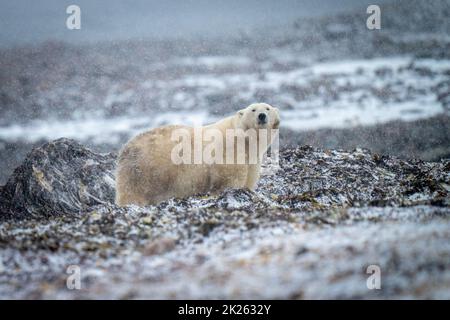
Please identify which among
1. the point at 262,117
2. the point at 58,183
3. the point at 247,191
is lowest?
the point at 247,191

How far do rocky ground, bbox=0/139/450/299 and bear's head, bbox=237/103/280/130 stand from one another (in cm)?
130

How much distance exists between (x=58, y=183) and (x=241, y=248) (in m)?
5.37

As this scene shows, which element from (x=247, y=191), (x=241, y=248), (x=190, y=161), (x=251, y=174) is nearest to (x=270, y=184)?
(x=251, y=174)

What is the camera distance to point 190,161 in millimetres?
9648

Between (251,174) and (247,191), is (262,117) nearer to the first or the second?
(251,174)

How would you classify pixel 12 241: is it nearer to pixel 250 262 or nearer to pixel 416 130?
pixel 250 262

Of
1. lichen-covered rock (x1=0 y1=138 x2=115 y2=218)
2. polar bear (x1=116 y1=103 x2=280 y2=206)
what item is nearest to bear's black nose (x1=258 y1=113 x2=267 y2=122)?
polar bear (x1=116 y1=103 x2=280 y2=206)

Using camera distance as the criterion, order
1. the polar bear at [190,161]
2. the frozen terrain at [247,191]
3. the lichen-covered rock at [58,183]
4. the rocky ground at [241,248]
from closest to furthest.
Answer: the rocky ground at [241,248] < the frozen terrain at [247,191] < the polar bear at [190,161] < the lichen-covered rock at [58,183]

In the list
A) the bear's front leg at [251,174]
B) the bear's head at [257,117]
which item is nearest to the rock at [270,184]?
the bear's front leg at [251,174]

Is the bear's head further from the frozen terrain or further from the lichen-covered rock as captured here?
the lichen-covered rock

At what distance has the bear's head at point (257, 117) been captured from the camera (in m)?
9.68

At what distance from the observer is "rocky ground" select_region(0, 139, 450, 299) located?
546 centimetres

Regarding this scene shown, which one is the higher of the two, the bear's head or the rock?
the bear's head

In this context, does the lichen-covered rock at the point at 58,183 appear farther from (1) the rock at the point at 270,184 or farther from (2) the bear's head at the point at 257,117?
(2) the bear's head at the point at 257,117
